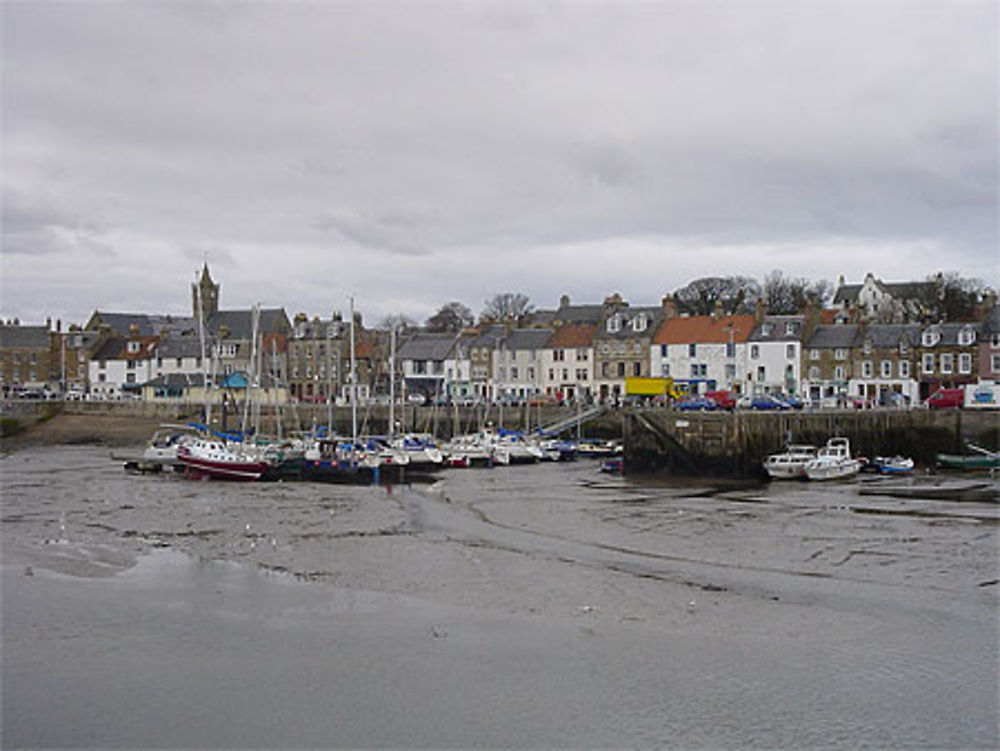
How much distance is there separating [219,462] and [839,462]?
26.9 metres

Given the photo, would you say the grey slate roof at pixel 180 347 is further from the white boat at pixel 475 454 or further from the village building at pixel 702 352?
the white boat at pixel 475 454

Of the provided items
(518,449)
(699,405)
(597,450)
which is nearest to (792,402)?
(699,405)

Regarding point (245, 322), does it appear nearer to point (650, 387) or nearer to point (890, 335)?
point (650, 387)

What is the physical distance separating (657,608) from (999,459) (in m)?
32.4

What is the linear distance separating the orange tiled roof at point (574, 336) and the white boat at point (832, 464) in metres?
33.7

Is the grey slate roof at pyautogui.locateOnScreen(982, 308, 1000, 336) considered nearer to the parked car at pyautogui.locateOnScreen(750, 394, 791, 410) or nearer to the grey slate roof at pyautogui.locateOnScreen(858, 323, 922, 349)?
the grey slate roof at pyautogui.locateOnScreen(858, 323, 922, 349)

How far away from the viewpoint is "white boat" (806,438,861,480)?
46.7 m

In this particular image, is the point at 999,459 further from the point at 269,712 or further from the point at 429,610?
the point at 269,712

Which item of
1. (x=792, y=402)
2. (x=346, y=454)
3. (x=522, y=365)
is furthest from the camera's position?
(x=522, y=365)

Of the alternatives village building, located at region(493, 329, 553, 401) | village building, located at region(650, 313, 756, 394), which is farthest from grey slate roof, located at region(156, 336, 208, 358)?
village building, located at region(650, 313, 756, 394)

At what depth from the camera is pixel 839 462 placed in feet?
156

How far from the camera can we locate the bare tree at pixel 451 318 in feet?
459

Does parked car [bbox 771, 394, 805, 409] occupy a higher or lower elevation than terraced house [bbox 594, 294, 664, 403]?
lower

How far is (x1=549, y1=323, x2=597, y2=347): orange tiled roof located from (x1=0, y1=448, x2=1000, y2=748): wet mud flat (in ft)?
149
